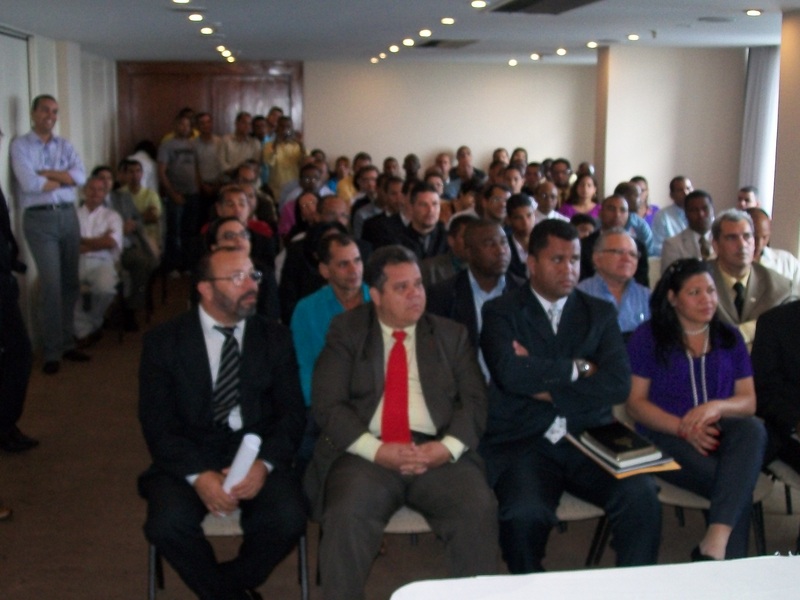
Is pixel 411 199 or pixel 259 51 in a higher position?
pixel 259 51

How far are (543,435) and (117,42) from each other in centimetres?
840

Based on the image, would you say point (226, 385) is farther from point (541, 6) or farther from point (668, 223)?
point (668, 223)

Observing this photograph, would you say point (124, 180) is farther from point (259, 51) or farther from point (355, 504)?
point (355, 504)

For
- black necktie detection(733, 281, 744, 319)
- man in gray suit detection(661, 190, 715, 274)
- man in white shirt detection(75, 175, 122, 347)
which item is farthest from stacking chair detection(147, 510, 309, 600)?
man in white shirt detection(75, 175, 122, 347)

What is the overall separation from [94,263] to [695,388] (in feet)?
18.9

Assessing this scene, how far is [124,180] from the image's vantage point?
9.63 meters

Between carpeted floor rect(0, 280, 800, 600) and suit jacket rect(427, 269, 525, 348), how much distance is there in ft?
3.24

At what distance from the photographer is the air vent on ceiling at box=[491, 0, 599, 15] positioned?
7.36 metres

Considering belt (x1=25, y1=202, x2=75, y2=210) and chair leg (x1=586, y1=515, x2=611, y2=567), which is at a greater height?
belt (x1=25, y1=202, x2=75, y2=210)

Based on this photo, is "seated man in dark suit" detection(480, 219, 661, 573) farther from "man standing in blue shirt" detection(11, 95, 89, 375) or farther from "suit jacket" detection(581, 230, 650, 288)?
"man standing in blue shirt" detection(11, 95, 89, 375)

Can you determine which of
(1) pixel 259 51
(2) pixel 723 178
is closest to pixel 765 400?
(2) pixel 723 178

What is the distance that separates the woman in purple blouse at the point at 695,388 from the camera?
3.55 metres

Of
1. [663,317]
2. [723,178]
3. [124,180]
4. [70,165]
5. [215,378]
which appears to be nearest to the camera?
[215,378]

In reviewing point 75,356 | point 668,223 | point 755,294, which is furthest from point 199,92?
point 755,294
